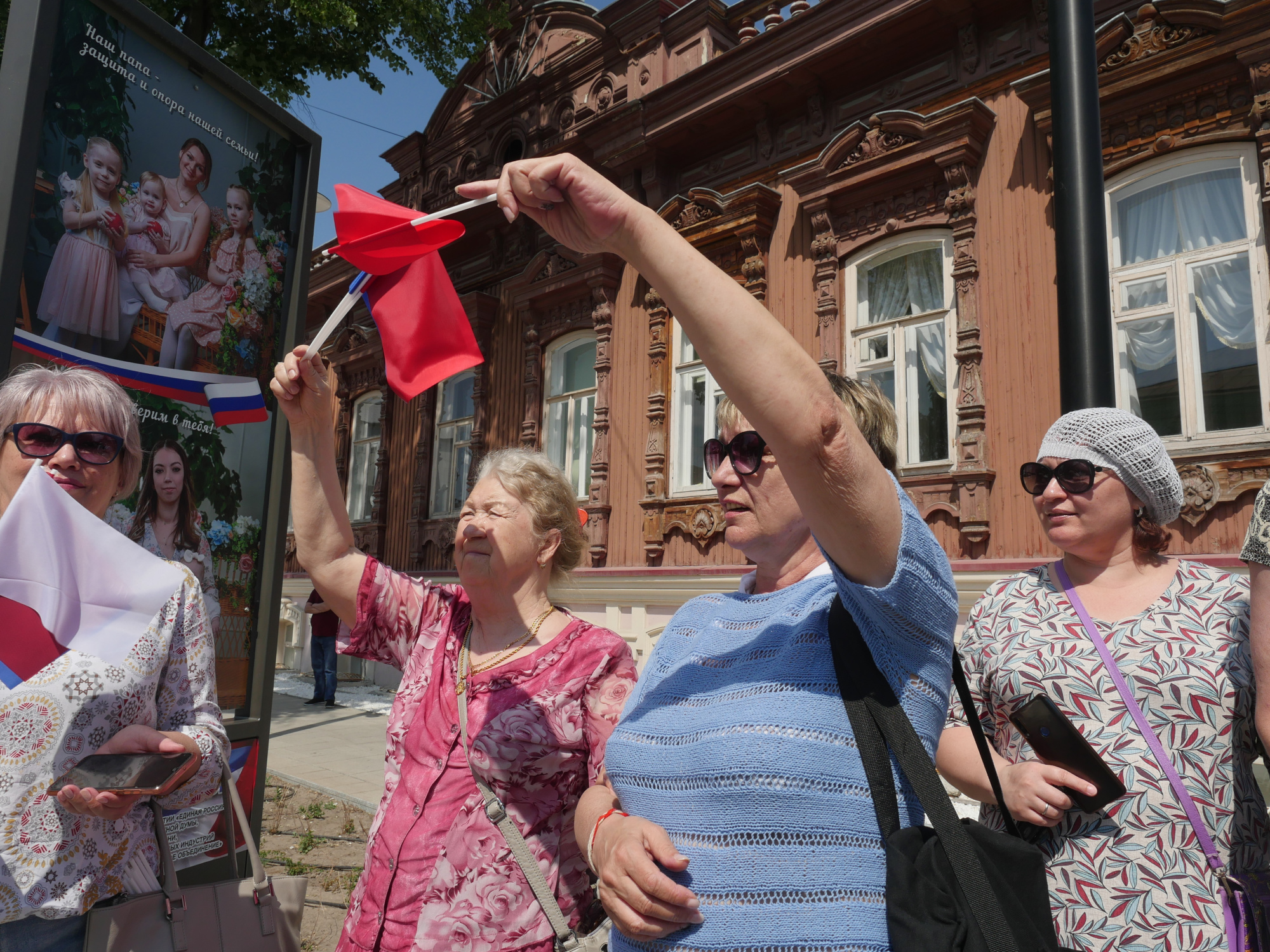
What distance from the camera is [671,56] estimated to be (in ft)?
33.4

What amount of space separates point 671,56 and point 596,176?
32.9 ft

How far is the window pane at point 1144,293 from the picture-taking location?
6.48 meters

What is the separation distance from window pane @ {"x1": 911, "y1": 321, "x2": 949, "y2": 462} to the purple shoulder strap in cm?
554

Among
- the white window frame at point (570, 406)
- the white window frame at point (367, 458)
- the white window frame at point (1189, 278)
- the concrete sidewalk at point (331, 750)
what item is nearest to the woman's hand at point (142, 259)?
the concrete sidewalk at point (331, 750)

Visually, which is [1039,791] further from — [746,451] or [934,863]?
[746,451]

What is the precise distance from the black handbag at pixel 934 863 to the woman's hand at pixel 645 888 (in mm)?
318

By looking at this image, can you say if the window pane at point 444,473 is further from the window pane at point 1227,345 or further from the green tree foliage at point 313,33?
the window pane at point 1227,345

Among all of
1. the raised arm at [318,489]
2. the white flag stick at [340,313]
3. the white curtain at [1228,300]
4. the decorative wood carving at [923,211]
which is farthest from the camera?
the decorative wood carving at [923,211]

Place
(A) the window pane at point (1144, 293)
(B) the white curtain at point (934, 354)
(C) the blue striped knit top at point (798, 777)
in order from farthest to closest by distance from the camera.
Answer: (B) the white curtain at point (934, 354), (A) the window pane at point (1144, 293), (C) the blue striped knit top at point (798, 777)

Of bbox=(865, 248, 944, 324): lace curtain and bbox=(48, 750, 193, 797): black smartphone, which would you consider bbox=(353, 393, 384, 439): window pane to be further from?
bbox=(48, 750, 193, 797): black smartphone

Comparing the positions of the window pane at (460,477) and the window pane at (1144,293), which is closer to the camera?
the window pane at (1144,293)

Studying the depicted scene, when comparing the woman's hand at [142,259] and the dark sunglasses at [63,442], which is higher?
the woman's hand at [142,259]

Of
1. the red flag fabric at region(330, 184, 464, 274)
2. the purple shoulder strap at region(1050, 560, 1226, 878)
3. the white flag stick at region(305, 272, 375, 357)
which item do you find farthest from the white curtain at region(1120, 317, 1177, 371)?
the white flag stick at region(305, 272, 375, 357)

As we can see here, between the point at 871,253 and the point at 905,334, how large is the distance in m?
0.88
